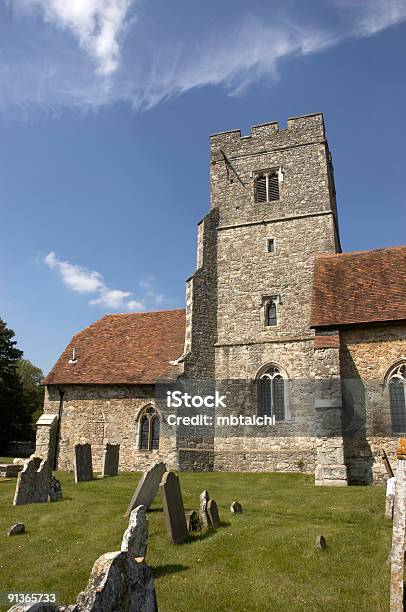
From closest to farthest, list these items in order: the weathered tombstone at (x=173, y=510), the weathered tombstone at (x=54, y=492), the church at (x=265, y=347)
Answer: the weathered tombstone at (x=173, y=510), the weathered tombstone at (x=54, y=492), the church at (x=265, y=347)

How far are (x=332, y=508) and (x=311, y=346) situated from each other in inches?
337

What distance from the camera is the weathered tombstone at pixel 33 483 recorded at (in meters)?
11.0

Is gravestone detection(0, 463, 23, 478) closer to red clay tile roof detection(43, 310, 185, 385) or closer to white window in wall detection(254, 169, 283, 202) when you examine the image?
red clay tile roof detection(43, 310, 185, 385)

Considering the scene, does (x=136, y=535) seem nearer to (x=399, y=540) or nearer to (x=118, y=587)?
(x=118, y=587)

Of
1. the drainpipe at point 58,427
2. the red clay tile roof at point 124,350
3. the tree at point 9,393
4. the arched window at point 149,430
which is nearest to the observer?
the arched window at point 149,430

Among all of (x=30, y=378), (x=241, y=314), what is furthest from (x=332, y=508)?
(x=30, y=378)

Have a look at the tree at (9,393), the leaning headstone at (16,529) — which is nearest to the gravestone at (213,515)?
the leaning headstone at (16,529)

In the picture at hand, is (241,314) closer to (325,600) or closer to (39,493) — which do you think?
(39,493)

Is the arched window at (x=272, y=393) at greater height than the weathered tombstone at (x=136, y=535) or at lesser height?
greater

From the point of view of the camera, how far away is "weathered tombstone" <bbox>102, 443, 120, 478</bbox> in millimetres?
15688

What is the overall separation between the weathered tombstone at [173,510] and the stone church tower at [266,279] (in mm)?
9343

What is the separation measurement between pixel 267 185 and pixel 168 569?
1806 cm

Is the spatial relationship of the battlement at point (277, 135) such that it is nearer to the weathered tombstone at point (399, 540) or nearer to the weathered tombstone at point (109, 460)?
the weathered tombstone at point (109, 460)

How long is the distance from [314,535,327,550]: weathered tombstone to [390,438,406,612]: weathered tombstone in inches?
94.1
